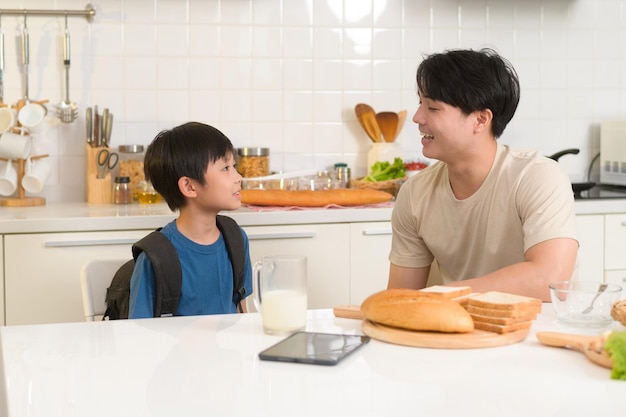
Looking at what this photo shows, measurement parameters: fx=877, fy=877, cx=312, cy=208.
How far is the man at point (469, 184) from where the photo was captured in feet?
6.53

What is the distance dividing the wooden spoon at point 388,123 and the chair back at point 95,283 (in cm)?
165

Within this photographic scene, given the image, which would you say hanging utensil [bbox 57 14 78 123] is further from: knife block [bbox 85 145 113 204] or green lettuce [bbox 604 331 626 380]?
green lettuce [bbox 604 331 626 380]

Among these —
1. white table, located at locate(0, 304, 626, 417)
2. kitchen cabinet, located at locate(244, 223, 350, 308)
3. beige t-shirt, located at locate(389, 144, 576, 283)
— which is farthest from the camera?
kitchen cabinet, located at locate(244, 223, 350, 308)

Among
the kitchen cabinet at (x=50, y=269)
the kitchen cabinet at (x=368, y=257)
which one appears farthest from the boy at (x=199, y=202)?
the kitchen cabinet at (x=368, y=257)

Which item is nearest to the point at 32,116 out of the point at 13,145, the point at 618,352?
the point at 13,145

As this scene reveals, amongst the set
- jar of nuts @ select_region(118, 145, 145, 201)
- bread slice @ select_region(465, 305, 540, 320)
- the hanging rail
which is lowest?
bread slice @ select_region(465, 305, 540, 320)

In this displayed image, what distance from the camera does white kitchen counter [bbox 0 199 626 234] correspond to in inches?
106

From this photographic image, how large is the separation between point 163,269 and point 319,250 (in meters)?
1.00

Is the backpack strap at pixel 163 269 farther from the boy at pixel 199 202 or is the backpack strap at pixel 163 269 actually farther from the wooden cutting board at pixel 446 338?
the wooden cutting board at pixel 446 338

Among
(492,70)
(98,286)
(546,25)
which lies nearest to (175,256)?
(98,286)

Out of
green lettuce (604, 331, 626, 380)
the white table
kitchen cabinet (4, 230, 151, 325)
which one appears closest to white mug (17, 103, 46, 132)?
kitchen cabinet (4, 230, 151, 325)

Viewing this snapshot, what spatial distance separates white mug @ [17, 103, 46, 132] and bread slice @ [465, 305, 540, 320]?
224 cm

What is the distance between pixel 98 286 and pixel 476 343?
1073mm

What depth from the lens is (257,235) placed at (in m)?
2.85
